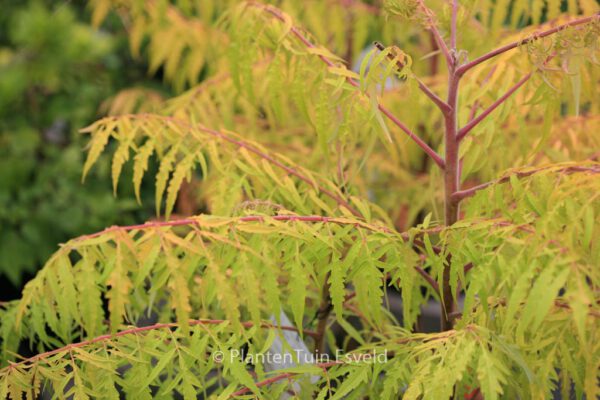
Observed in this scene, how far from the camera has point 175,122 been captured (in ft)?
2.95

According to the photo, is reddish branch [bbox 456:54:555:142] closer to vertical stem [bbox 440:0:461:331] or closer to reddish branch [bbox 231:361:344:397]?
vertical stem [bbox 440:0:461:331]

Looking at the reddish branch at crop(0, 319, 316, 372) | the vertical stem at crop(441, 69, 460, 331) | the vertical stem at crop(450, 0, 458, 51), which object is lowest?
the reddish branch at crop(0, 319, 316, 372)

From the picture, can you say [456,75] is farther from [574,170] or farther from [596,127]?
[596,127]

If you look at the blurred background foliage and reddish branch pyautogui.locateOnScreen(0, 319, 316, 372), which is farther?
the blurred background foliage

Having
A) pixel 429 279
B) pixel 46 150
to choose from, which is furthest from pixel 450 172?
pixel 46 150

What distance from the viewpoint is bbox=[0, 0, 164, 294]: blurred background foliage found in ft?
6.24

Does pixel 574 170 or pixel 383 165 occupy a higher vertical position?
pixel 383 165

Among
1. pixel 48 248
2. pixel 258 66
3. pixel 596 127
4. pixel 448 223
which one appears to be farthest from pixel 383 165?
pixel 48 248

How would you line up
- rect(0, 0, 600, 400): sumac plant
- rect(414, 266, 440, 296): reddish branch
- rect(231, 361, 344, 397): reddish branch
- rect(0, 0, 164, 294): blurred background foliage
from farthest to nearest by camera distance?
rect(0, 0, 164, 294): blurred background foliage, rect(414, 266, 440, 296): reddish branch, rect(231, 361, 344, 397): reddish branch, rect(0, 0, 600, 400): sumac plant

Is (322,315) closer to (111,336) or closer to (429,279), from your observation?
(429,279)

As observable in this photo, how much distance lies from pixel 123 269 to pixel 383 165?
78 centimetres

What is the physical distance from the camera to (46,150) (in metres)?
2.10

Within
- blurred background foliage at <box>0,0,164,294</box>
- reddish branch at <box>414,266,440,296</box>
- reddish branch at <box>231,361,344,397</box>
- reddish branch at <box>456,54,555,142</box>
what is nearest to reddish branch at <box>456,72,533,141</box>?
reddish branch at <box>456,54,555,142</box>

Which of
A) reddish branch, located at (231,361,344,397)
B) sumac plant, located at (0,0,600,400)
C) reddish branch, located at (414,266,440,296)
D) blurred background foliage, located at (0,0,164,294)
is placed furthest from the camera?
blurred background foliage, located at (0,0,164,294)
